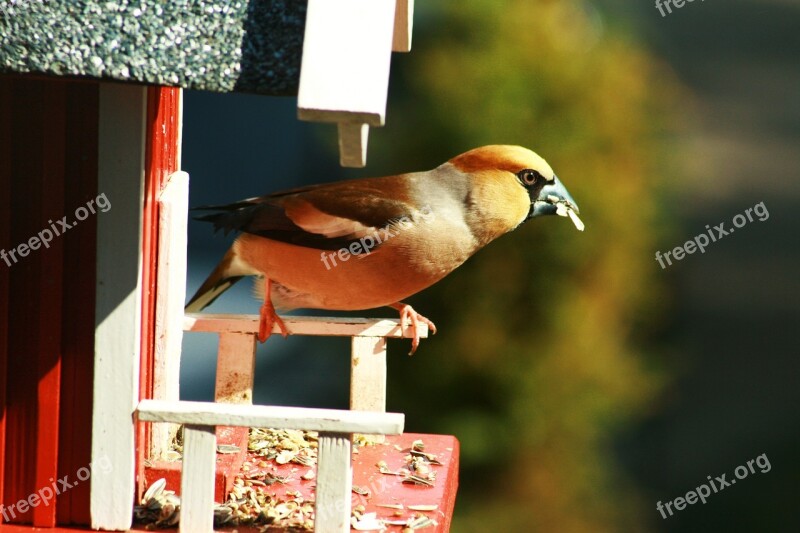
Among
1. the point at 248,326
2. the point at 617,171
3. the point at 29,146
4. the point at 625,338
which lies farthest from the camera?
the point at 625,338

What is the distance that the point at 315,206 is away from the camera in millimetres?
2785

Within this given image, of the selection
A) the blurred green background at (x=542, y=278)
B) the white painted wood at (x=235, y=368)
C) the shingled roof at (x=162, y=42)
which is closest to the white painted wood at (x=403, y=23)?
the white painted wood at (x=235, y=368)

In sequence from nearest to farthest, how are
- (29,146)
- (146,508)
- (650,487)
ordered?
(29,146)
(146,508)
(650,487)

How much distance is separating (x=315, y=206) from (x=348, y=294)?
0.25 metres

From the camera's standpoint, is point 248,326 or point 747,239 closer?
point 248,326

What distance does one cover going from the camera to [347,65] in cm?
158

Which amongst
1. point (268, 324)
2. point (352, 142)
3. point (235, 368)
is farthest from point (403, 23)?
point (352, 142)

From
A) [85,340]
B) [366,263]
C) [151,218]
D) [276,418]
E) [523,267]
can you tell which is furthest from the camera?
[523,267]

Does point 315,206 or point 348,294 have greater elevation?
point 315,206

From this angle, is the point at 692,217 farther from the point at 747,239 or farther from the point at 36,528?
the point at 36,528

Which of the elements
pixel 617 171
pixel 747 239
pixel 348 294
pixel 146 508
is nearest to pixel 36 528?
pixel 146 508

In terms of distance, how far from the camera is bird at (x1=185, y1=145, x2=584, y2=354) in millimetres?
2742

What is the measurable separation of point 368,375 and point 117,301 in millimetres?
880

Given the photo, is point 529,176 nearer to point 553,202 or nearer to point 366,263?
point 553,202
